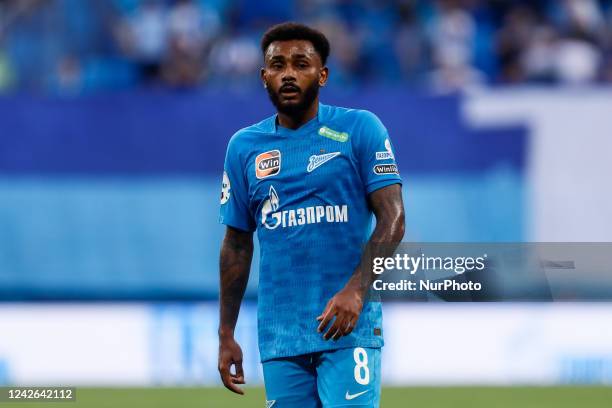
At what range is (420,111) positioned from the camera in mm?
12562

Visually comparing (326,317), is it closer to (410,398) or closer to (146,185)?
(410,398)

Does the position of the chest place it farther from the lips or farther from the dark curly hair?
the dark curly hair

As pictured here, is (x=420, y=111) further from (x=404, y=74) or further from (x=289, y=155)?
(x=289, y=155)

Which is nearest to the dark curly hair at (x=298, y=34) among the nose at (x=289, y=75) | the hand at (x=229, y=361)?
the nose at (x=289, y=75)

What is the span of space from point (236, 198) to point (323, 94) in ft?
23.1

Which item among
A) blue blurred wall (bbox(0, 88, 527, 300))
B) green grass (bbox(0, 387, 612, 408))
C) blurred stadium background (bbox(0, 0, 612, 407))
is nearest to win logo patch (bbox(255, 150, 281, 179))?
green grass (bbox(0, 387, 612, 408))

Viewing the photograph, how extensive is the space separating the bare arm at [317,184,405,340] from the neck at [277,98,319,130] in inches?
17.9

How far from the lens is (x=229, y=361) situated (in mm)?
5328

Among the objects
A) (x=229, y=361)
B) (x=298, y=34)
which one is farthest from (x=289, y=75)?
(x=229, y=361)

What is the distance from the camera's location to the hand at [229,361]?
5332mm

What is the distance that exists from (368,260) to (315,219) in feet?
1.07

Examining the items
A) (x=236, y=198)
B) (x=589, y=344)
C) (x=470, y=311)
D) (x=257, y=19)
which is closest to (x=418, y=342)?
(x=470, y=311)

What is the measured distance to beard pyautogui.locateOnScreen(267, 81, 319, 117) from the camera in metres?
5.20

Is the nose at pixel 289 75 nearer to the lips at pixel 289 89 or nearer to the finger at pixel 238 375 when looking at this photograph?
the lips at pixel 289 89
